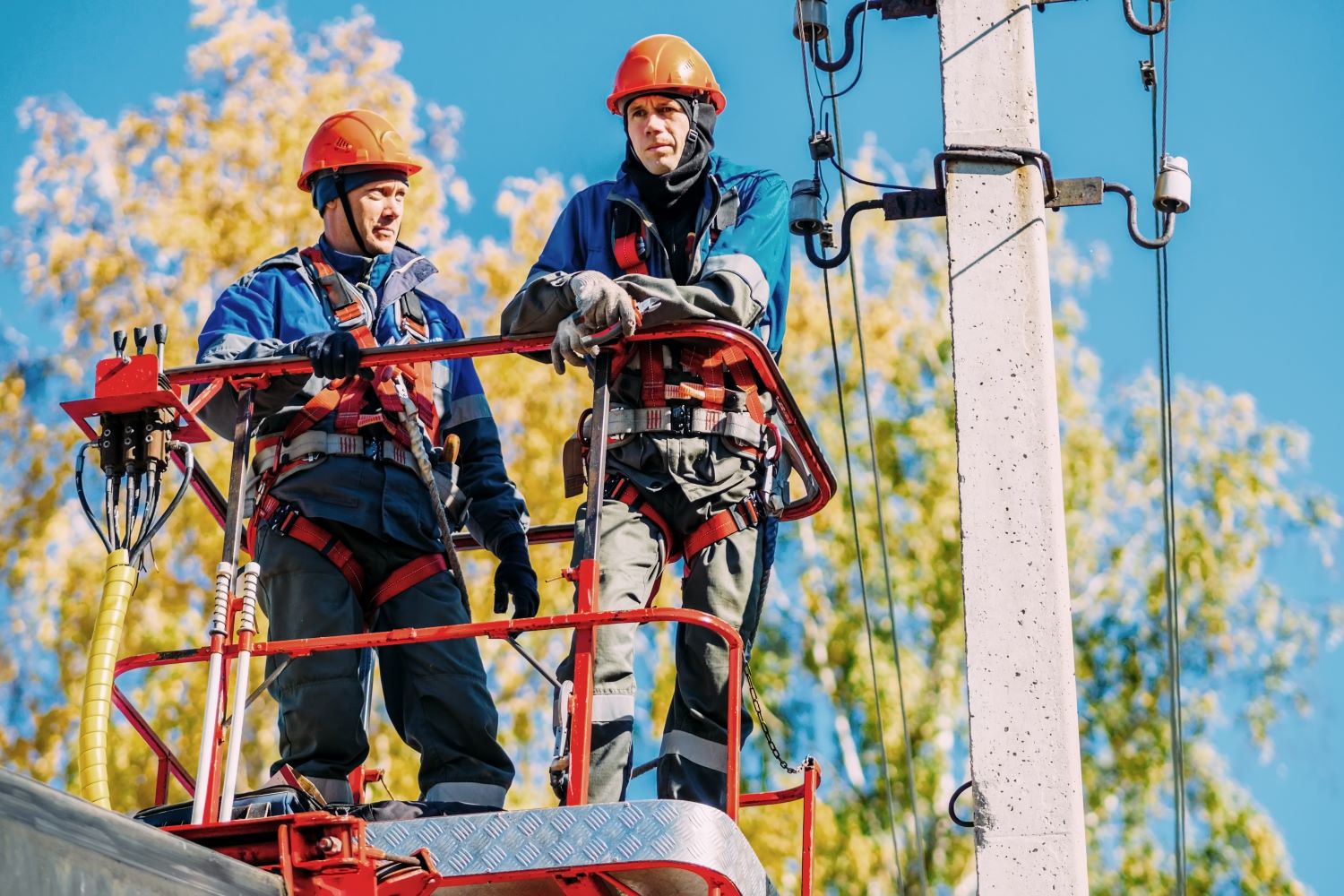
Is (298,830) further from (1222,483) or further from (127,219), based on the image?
(1222,483)

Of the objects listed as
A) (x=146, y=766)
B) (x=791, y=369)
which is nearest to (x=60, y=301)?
(x=146, y=766)

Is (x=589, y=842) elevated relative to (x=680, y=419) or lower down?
lower down

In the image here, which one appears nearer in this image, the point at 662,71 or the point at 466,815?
the point at 466,815

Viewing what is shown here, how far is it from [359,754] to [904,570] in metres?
12.9

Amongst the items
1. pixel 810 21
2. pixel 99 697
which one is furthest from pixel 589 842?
pixel 810 21

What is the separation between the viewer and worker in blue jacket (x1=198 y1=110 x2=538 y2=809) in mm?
6777

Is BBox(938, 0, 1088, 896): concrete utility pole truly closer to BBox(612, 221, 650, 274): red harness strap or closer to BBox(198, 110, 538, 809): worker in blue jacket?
BBox(612, 221, 650, 274): red harness strap

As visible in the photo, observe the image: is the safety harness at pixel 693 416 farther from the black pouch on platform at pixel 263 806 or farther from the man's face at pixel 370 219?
the black pouch on platform at pixel 263 806

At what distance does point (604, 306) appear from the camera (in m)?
6.23

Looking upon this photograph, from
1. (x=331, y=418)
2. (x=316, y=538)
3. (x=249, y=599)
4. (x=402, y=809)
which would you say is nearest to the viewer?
(x=249, y=599)

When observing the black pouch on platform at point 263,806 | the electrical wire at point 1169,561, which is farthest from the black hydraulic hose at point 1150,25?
the black pouch on platform at point 263,806

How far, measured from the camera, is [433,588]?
7.04m

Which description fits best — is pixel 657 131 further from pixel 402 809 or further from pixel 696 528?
pixel 402 809

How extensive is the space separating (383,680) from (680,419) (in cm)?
130
